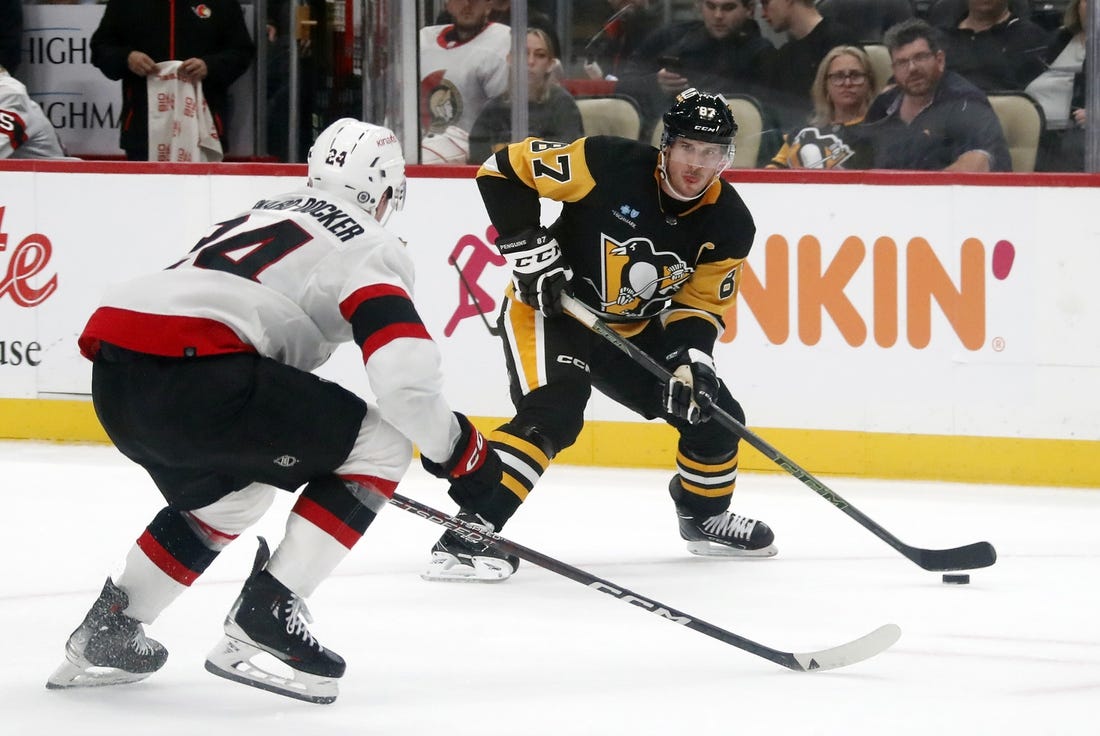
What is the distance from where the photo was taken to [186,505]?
235 cm

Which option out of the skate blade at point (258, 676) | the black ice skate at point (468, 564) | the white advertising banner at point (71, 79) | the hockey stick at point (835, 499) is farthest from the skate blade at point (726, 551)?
the white advertising banner at point (71, 79)

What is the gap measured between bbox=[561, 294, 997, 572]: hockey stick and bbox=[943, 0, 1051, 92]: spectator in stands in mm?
1859

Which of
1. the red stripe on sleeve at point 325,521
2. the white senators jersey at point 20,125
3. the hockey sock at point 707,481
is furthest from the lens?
the white senators jersey at point 20,125

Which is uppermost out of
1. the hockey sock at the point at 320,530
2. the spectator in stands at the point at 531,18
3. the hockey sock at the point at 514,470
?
the spectator in stands at the point at 531,18

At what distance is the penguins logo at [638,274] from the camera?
336 centimetres

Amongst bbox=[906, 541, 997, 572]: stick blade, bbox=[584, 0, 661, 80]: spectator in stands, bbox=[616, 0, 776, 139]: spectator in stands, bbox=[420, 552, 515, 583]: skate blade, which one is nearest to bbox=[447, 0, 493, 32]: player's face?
bbox=[584, 0, 661, 80]: spectator in stands

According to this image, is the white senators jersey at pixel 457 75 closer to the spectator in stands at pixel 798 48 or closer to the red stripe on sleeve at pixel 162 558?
the spectator in stands at pixel 798 48

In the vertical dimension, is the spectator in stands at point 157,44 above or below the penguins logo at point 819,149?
above

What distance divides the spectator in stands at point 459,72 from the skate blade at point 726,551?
1893mm

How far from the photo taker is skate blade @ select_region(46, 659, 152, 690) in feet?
7.99

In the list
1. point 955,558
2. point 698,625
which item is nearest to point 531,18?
point 955,558

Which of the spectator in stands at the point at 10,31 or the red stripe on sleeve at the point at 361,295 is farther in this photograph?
the spectator in stands at the point at 10,31

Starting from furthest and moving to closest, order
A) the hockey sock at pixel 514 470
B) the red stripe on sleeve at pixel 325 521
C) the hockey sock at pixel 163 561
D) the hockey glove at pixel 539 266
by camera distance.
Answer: the hockey glove at pixel 539 266
the hockey sock at pixel 514 470
the hockey sock at pixel 163 561
the red stripe on sleeve at pixel 325 521

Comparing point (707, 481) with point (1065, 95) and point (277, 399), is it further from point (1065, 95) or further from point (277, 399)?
point (1065, 95)
